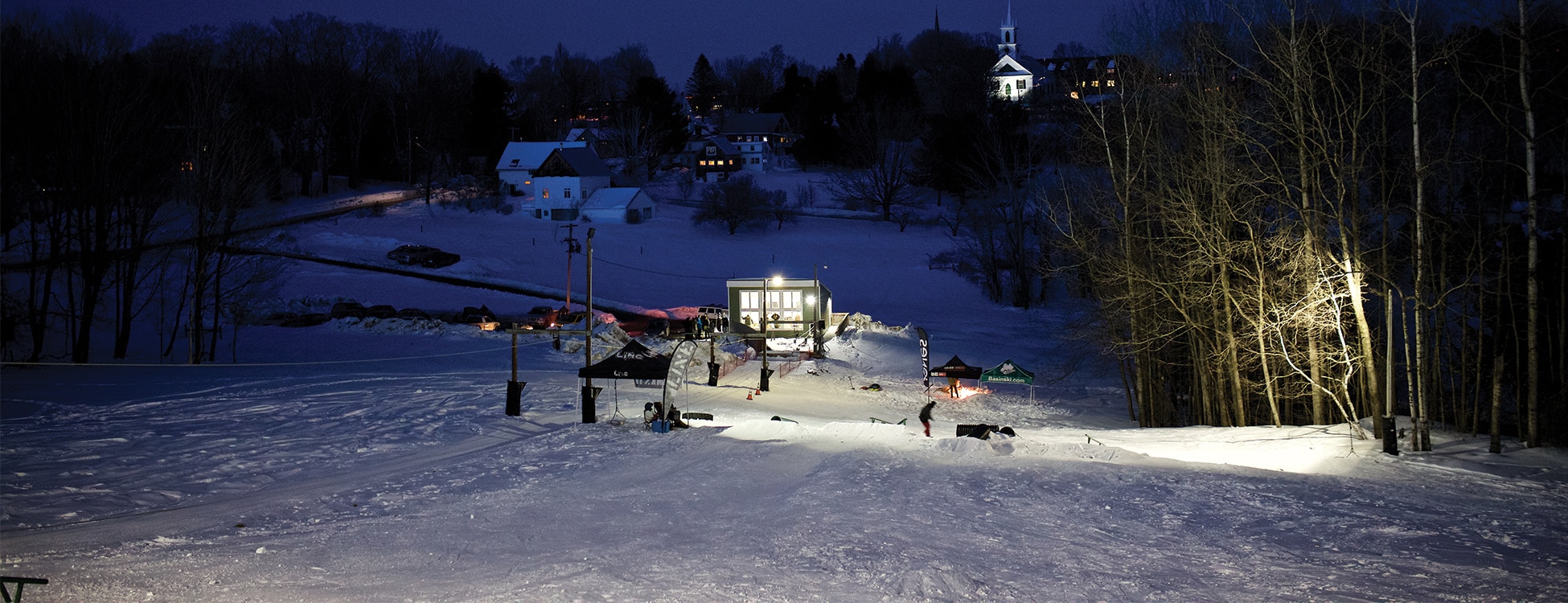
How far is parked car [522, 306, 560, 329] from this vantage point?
37.5m

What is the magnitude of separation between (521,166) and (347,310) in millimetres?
41811

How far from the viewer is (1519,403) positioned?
18.8 m

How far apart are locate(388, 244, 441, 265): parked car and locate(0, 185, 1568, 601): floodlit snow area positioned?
95.2 feet

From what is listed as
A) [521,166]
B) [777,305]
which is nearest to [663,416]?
[777,305]

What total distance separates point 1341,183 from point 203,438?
67.2ft

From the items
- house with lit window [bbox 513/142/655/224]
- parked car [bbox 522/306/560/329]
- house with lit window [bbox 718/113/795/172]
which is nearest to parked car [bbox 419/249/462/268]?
parked car [bbox 522/306/560/329]

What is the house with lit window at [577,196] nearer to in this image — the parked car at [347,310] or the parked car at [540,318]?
the parked car at [540,318]

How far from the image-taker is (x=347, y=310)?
40.2 m

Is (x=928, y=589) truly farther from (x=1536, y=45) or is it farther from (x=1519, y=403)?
(x=1519, y=403)

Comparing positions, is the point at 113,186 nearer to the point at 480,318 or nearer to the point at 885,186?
the point at 480,318

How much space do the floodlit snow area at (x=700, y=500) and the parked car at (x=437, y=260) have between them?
28.6 meters

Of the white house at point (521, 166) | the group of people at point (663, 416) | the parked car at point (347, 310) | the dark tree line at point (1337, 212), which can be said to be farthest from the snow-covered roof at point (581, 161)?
the group of people at point (663, 416)

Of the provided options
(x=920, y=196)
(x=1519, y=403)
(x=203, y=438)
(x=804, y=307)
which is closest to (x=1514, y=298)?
(x=1519, y=403)

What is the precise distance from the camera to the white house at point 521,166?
80062mm
